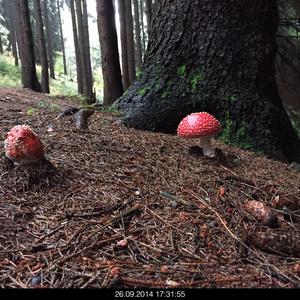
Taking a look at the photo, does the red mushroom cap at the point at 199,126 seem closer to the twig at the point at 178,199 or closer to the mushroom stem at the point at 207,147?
the mushroom stem at the point at 207,147

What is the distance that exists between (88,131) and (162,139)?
34.7 inches

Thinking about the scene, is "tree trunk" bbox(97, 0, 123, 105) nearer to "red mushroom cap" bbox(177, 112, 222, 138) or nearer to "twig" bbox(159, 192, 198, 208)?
"red mushroom cap" bbox(177, 112, 222, 138)

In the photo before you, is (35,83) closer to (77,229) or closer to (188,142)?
(188,142)

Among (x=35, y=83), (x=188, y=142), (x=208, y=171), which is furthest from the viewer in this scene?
(x=35, y=83)

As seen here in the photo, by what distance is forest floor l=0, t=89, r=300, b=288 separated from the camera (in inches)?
82.4

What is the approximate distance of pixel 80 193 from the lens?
117 inches

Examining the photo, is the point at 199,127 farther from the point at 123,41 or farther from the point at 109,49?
the point at 123,41

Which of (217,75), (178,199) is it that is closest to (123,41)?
(217,75)

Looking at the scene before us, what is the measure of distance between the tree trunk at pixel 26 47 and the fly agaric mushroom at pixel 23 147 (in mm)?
8157

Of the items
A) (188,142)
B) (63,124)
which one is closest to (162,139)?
(188,142)

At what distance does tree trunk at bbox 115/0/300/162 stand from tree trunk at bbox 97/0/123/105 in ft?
5.56

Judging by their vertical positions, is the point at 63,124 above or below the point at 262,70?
below

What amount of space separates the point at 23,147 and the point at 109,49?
4.30 meters

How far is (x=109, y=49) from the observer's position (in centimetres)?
689
